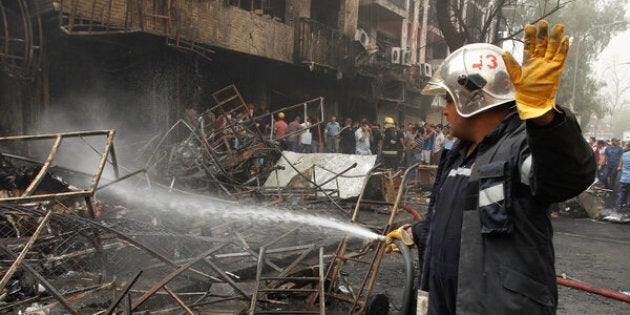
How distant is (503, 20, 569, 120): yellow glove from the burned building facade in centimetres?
898

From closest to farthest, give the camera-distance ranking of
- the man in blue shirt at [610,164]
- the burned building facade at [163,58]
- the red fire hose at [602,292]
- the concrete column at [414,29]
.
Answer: the red fire hose at [602,292] < the burned building facade at [163,58] < the man in blue shirt at [610,164] < the concrete column at [414,29]

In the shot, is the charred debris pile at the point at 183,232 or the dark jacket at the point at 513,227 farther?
the charred debris pile at the point at 183,232

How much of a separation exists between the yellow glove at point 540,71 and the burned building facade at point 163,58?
8975 millimetres

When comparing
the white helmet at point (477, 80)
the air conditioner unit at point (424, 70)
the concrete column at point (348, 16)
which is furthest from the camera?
the air conditioner unit at point (424, 70)

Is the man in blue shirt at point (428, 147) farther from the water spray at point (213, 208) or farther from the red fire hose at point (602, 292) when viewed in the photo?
the red fire hose at point (602, 292)

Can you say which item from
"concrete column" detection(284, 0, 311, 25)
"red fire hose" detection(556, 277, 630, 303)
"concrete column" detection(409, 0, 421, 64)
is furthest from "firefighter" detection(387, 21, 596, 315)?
"concrete column" detection(409, 0, 421, 64)

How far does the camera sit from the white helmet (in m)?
1.88

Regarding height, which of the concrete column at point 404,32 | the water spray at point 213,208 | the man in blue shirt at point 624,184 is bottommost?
the water spray at point 213,208

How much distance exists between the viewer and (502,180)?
1541 mm

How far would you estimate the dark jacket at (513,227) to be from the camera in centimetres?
137

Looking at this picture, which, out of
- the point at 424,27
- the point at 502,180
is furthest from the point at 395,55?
the point at 502,180

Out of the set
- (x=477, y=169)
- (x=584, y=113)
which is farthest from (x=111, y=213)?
(x=584, y=113)

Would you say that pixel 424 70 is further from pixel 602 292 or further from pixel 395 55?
pixel 602 292

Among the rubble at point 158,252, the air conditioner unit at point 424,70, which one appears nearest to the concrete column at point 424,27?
the air conditioner unit at point 424,70
